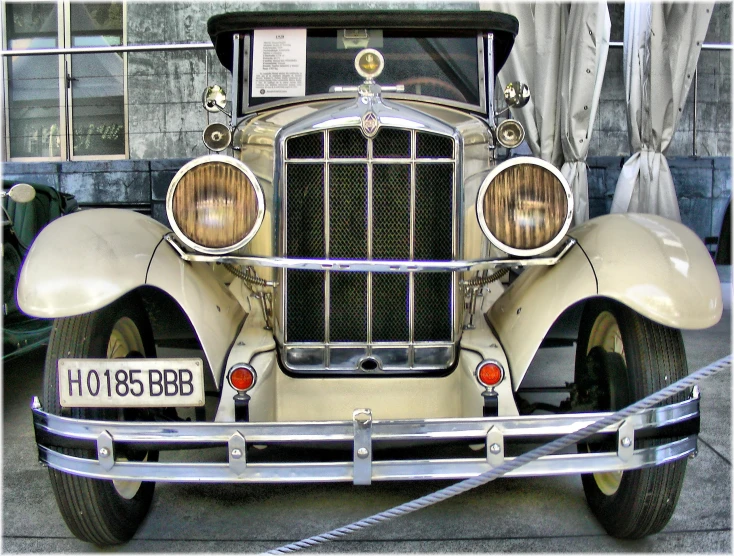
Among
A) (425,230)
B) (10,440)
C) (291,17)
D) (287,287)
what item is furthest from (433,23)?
(10,440)

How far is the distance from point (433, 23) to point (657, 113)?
2.40 metres

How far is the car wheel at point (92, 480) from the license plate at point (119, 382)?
13cm

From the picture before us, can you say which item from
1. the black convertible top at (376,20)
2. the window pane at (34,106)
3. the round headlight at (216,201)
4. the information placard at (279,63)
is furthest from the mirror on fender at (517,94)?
the window pane at (34,106)

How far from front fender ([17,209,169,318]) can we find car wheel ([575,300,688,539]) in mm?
1580

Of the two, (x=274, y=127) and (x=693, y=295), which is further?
(x=274, y=127)

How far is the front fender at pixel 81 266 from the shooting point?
6.51ft

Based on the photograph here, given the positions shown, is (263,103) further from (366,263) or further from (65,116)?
(65,116)

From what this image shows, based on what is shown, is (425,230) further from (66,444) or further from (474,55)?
(66,444)

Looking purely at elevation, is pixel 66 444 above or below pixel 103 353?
below

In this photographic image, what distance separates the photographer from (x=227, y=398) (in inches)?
85.6

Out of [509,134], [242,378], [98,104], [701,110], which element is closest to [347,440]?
[242,378]

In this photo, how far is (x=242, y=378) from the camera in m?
2.18

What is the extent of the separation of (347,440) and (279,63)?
5.60ft

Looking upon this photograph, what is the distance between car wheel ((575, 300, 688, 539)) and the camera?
2064 mm
